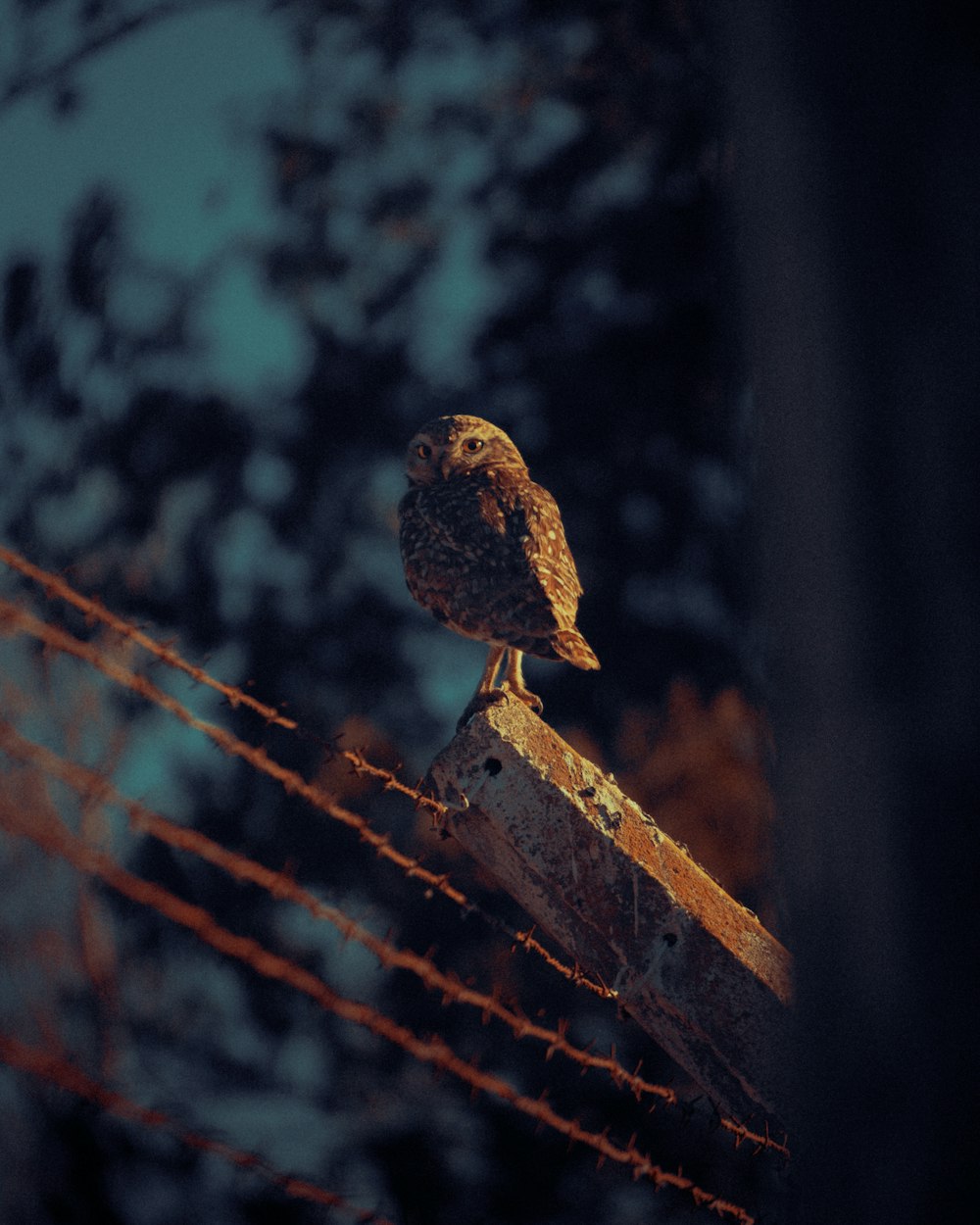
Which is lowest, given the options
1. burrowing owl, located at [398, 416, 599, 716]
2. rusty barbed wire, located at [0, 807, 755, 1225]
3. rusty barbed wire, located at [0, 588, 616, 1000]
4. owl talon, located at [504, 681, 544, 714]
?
rusty barbed wire, located at [0, 807, 755, 1225]

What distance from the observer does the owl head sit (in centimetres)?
235

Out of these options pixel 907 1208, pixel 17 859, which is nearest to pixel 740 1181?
pixel 17 859

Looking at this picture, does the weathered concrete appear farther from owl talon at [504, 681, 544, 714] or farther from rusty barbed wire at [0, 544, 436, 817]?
owl talon at [504, 681, 544, 714]

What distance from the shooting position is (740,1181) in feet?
10.4

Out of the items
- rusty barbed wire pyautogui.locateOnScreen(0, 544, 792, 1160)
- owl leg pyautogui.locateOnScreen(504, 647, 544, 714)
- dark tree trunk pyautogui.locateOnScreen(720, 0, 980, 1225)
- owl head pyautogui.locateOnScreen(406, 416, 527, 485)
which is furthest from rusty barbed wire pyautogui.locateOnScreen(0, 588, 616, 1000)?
owl head pyautogui.locateOnScreen(406, 416, 527, 485)

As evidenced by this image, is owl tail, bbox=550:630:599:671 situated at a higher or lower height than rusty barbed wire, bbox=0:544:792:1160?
higher

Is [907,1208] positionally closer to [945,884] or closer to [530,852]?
[945,884]

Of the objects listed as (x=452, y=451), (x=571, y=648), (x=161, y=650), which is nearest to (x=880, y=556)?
(x=161, y=650)

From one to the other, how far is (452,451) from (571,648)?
0.80 meters

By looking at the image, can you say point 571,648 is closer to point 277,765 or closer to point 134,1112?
point 277,765

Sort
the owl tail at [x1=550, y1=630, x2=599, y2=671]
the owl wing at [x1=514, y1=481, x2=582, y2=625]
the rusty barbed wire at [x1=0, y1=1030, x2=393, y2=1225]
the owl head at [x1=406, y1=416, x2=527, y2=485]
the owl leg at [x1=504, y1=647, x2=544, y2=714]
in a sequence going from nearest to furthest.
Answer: the rusty barbed wire at [x1=0, y1=1030, x2=393, y2=1225] → the owl tail at [x1=550, y1=630, x2=599, y2=671] → the owl wing at [x1=514, y1=481, x2=582, y2=625] → the owl leg at [x1=504, y1=647, x2=544, y2=714] → the owl head at [x1=406, y1=416, x2=527, y2=485]

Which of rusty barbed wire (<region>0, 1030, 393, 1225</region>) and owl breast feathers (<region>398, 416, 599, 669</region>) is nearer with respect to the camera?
rusty barbed wire (<region>0, 1030, 393, 1225</region>)

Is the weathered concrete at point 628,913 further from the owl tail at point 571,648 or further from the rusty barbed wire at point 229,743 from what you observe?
the owl tail at point 571,648

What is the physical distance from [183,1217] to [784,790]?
9.29ft
